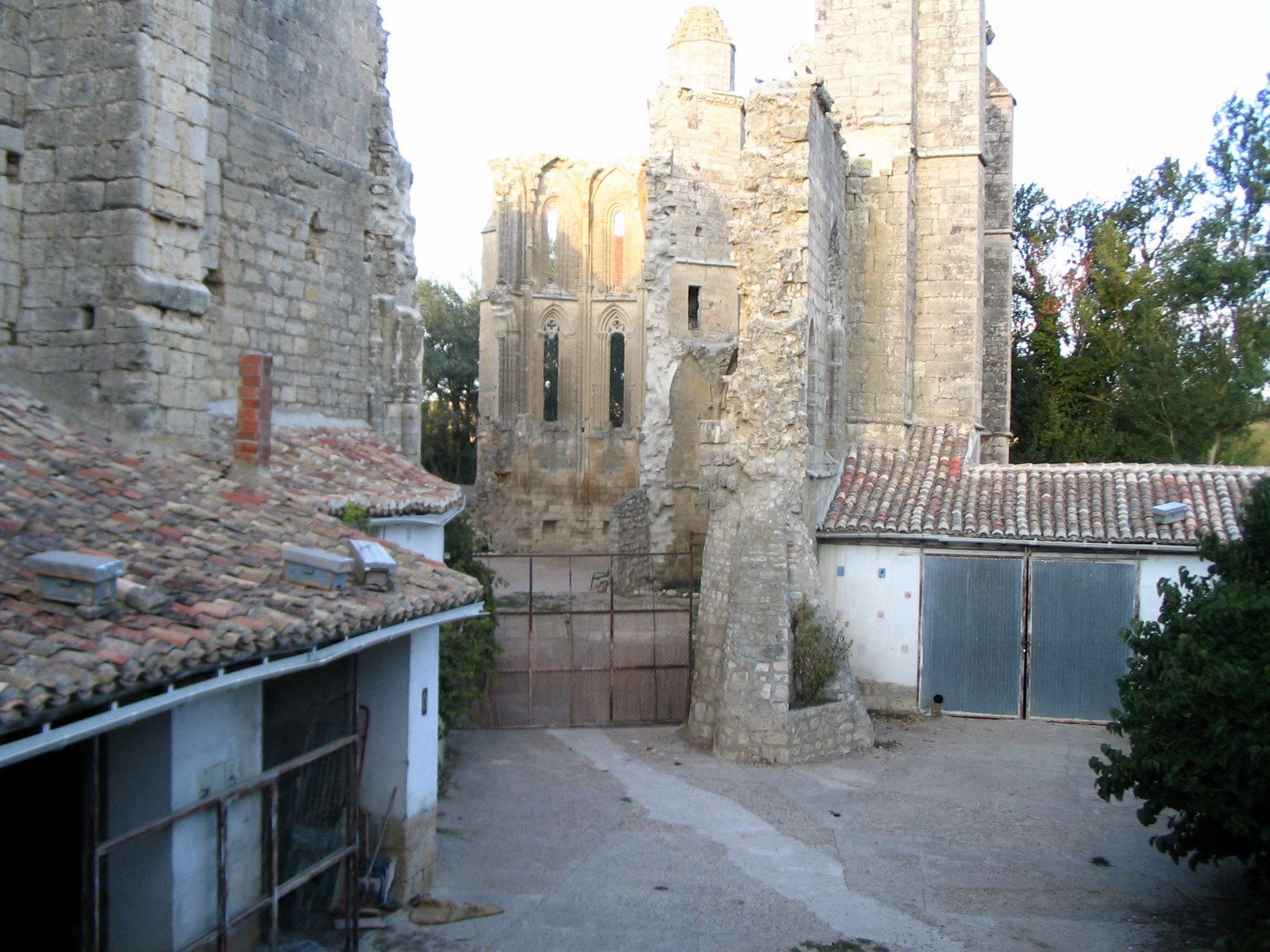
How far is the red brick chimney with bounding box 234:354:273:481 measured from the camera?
755 cm

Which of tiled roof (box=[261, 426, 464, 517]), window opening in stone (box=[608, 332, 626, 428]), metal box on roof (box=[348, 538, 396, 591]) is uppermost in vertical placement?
window opening in stone (box=[608, 332, 626, 428])

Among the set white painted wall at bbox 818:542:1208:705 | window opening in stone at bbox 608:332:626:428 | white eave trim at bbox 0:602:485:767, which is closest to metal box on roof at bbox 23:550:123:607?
white eave trim at bbox 0:602:485:767

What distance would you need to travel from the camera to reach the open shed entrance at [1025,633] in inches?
543

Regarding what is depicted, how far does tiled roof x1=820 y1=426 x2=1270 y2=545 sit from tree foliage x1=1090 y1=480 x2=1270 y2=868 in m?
5.93

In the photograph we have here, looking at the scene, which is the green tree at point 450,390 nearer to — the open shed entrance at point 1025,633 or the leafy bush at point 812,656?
the open shed entrance at point 1025,633

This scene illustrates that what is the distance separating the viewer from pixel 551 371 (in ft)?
105

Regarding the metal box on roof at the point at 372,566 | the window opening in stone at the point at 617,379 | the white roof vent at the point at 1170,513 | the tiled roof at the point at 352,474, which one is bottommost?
the metal box on roof at the point at 372,566

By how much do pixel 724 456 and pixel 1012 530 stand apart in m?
4.32

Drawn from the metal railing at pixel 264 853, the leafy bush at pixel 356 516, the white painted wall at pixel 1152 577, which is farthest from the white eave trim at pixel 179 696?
the white painted wall at pixel 1152 577

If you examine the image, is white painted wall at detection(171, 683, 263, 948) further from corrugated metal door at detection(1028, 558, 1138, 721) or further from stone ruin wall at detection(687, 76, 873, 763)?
corrugated metal door at detection(1028, 558, 1138, 721)

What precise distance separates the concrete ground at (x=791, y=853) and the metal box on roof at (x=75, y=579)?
356 centimetres

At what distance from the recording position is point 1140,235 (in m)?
25.5

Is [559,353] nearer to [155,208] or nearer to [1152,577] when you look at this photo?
[1152,577]

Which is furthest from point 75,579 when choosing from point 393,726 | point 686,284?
point 686,284
